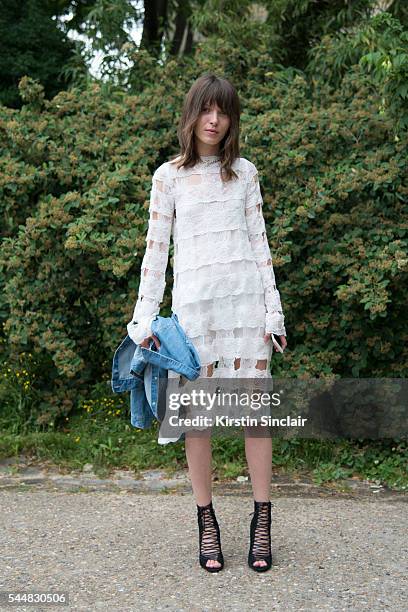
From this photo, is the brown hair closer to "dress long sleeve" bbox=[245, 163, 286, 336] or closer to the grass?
"dress long sleeve" bbox=[245, 163, 286, 336]

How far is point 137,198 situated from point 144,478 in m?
1.61

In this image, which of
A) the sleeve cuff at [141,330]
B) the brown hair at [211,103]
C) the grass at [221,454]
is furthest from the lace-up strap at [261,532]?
the brown hair at [211,103]

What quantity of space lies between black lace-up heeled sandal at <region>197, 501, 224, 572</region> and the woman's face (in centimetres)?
148

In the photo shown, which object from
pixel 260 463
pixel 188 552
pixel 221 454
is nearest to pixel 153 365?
pixel 260 463

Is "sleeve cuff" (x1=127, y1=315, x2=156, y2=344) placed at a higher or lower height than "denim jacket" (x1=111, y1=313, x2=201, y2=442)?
higher

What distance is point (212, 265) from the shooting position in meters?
3.39

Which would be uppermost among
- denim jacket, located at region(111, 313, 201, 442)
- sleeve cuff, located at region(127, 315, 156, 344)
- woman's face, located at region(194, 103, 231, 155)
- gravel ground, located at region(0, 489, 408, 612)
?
woman's face, located at region(194, 103, 231, 155)

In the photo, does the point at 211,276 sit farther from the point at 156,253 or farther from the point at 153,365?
the point at 153,365

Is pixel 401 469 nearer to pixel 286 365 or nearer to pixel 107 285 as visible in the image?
pixel 286 365

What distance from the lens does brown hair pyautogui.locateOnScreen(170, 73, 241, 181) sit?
3354 millimetres

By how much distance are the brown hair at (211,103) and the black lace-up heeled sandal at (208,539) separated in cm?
136

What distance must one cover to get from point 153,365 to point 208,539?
75 centimetres

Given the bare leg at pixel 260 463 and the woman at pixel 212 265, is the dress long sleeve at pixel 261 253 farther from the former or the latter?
the bare leg at pixel 260 463

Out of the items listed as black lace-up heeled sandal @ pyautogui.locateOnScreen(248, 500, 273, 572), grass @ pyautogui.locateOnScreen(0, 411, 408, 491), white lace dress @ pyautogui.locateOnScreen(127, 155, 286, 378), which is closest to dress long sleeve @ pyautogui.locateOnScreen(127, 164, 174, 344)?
white lace dress @ pyautogui.locateOnScreen(127, 155, 286, 378)
